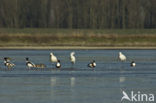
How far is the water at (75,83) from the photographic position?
21.8m

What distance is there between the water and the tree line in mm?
56628

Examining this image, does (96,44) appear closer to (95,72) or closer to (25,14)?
(95,72)

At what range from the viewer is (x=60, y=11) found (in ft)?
313

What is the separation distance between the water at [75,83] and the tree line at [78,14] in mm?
56628

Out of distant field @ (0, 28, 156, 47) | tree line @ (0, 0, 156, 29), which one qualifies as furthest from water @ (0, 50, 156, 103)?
tree line @ (0, 0, 156, 29)

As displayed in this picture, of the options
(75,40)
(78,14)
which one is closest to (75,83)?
(75,40)

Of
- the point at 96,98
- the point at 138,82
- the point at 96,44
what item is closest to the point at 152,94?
the point at 96,98

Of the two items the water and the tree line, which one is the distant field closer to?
the water

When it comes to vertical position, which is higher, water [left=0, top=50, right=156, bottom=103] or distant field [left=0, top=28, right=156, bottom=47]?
water [left=0, top=50, right=156, bottom=103]

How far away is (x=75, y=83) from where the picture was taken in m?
25.9

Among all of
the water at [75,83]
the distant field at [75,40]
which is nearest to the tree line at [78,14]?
the distant field at [75,40]

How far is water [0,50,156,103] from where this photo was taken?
71.7 feet

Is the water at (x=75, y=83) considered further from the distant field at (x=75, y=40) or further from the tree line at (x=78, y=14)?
the tree line at (x=78, y=14)

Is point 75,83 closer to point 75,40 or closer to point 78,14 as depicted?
point 75,40
